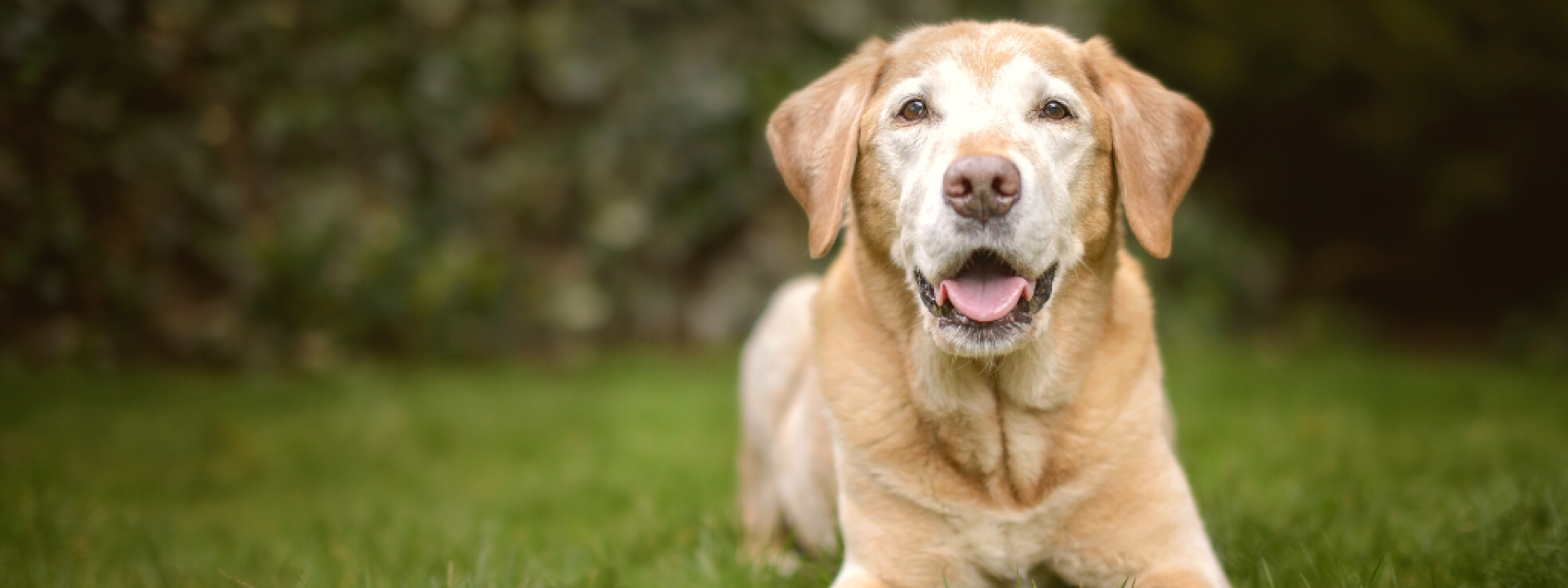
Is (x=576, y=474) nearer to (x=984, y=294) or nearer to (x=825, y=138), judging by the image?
(x=825, y=138)

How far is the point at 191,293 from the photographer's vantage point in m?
6.79

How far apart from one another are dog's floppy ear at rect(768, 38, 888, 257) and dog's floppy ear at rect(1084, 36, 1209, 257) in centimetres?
59

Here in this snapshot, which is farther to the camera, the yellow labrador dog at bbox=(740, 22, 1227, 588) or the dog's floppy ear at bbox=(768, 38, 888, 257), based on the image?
the dog's floppy ear at bbox=(768, 38, 888, 257)

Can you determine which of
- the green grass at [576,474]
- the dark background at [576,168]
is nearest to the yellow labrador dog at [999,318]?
the green grass at [576,474]

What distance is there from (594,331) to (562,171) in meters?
1.23

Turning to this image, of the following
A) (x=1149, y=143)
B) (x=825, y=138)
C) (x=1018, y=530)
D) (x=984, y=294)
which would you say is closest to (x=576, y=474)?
(x=825, y=138)

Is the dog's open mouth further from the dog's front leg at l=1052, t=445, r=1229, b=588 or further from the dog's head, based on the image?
the dog's front leg at l=1052, t=445, r=1229, b=588

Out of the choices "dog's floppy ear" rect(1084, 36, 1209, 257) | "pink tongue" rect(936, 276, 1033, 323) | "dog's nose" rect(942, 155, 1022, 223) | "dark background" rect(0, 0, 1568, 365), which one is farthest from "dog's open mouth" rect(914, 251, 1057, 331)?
"dark background" rect(0, 0, 1568, 365)

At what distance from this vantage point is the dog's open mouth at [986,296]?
2.38 metres

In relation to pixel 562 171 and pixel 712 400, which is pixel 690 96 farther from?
pixel 712 400

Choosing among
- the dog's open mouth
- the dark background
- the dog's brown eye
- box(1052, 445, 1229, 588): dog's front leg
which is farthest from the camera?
the dark background

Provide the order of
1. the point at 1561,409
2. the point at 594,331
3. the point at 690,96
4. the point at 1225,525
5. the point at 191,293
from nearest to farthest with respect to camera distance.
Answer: the point at 1225,525, the point at 1561,409, the point at 191,293, the point at 690,96, the point at 594,331

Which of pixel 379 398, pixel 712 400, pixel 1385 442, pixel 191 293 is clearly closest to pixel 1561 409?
pixel 1385 442

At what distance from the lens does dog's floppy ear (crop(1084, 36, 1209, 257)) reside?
2.64 metres
